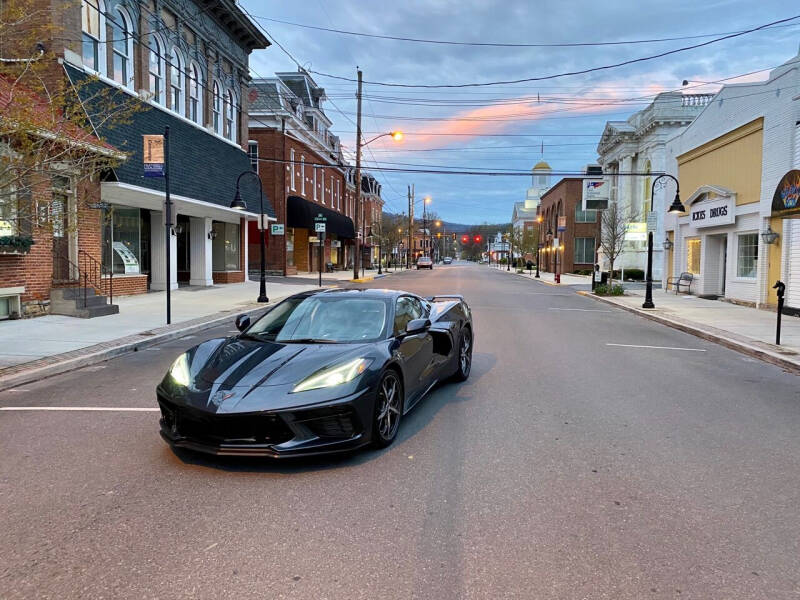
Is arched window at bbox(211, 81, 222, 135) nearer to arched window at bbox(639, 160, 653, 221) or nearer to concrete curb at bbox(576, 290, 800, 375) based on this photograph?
concrete curb at bbox(576, 290, 800, 375)

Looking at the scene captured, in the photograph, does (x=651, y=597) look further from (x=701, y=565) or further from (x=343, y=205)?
(x=343, y=205)

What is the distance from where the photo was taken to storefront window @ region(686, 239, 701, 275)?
24.3m

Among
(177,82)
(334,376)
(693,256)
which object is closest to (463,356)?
(334,376)

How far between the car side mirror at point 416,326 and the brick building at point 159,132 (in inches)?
242

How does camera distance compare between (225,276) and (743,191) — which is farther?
(225,276)

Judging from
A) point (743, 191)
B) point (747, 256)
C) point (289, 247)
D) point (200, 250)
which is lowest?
point (747, 256)

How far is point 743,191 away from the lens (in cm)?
1930

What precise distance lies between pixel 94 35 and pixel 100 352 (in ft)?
36.9

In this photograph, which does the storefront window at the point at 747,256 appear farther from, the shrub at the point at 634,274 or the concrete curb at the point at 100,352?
the shrub at the point at 634,274

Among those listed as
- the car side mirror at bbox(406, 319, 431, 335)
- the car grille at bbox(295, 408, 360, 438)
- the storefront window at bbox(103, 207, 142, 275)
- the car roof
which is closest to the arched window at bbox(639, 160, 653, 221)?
the storefront window at bbox(103, 207, 142, 275)

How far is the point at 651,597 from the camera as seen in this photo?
2.79m

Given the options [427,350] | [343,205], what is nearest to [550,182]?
[343,205]

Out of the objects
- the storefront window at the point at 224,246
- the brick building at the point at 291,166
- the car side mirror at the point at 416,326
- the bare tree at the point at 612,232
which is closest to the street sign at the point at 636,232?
the bare tree at the point at 612,232

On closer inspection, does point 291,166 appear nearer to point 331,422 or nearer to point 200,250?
point 200,250
